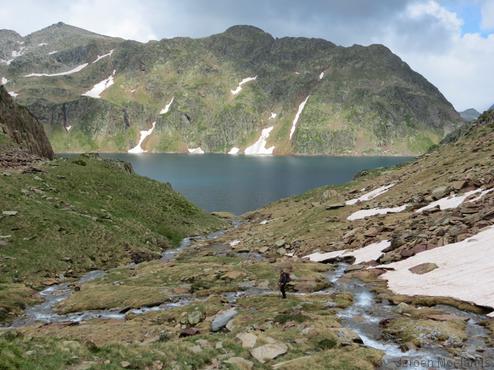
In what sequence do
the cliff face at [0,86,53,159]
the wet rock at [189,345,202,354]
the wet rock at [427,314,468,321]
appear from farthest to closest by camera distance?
the cliff face at [0,86,53,159] → the wet rock at [427,314,468,321] → the wet rock at [189,345,202,354]

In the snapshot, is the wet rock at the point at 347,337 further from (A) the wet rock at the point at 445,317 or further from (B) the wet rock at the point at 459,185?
(B) the wet rock at the point at 459,185

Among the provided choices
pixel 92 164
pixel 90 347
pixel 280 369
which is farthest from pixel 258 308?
pixel 92 164

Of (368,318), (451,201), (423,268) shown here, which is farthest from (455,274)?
(451,201)

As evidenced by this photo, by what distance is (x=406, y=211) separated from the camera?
2190 inches

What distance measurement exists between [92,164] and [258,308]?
68.3 m

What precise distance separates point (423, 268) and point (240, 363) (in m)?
20.1

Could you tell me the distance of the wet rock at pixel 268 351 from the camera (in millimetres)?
21906

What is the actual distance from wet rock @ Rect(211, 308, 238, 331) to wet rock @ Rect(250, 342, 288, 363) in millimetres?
5768

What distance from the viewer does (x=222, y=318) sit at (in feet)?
95.2

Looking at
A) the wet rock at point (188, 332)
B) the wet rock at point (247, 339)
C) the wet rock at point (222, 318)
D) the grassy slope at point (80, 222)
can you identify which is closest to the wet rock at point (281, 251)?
the grassy slope at point (80, 222)

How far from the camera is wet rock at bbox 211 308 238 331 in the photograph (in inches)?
1104

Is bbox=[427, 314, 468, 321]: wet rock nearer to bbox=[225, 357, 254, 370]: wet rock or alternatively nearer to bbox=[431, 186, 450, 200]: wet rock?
bbox=[225, 357, 254, 370]: wet rock

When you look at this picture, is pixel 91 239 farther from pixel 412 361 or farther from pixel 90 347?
pixel 412 361

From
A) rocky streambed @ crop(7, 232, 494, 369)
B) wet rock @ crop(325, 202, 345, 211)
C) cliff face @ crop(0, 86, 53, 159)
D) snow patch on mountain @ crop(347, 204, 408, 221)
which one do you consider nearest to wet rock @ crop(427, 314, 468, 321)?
rocky streambed @ crop(7, 232, 494, 369)
